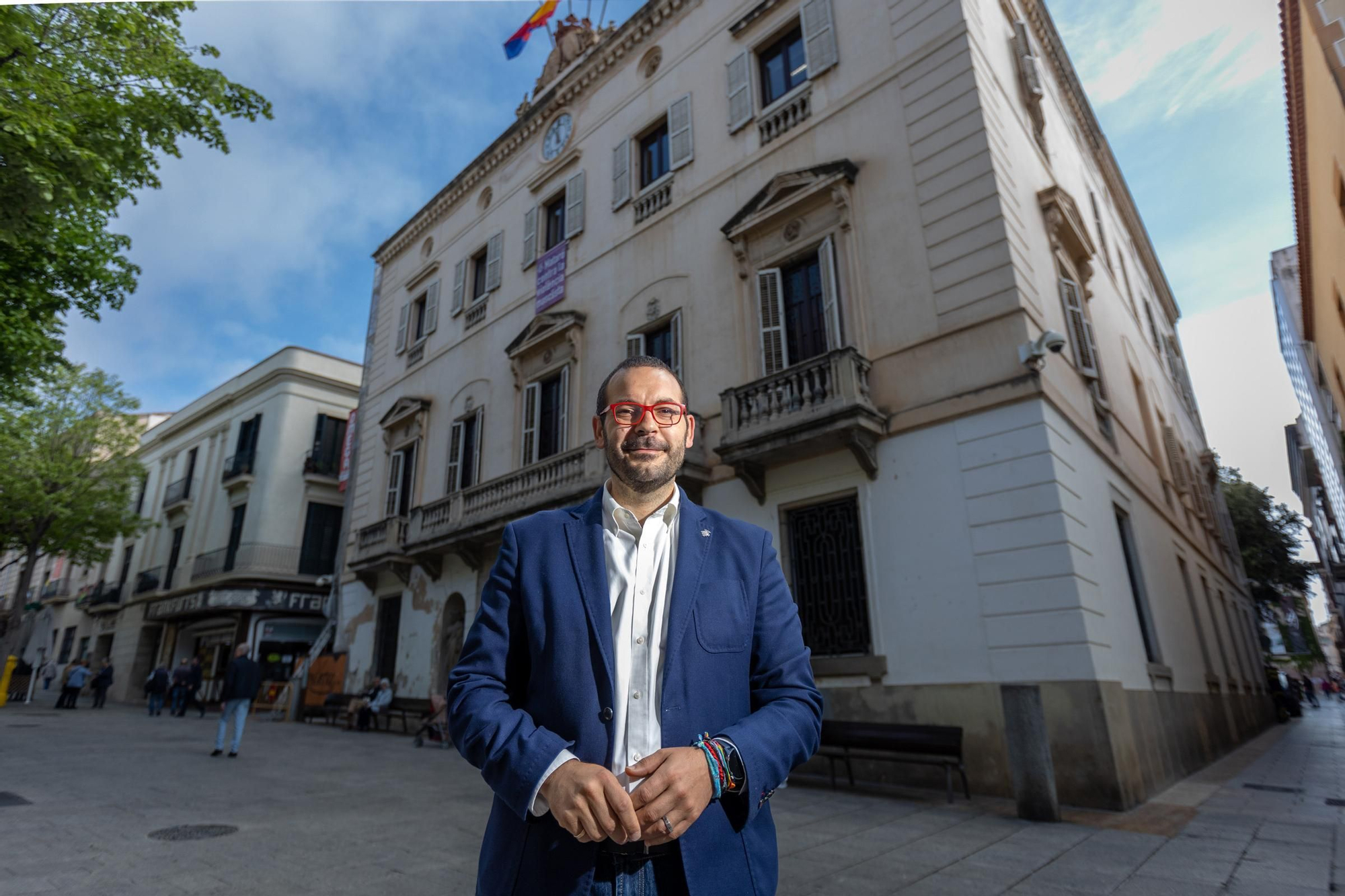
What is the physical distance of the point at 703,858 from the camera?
1.56 metres

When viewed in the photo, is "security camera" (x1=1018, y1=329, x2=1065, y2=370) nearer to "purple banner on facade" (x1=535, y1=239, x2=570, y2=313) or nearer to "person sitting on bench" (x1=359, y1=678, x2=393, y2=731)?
"purple banner on facade" (x1=535, y1=239, x2=570, y2=313)

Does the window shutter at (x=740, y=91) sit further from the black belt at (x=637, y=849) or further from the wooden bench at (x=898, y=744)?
the black belt at (x=637, y=849)

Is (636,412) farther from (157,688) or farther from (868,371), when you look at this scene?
(157,688)

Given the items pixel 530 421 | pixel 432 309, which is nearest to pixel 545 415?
pixel 530 421

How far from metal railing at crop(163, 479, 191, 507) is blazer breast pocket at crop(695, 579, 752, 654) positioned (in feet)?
114

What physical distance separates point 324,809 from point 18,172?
7882 millimetres

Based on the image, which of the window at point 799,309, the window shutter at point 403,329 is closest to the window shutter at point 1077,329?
the window at point 799,309

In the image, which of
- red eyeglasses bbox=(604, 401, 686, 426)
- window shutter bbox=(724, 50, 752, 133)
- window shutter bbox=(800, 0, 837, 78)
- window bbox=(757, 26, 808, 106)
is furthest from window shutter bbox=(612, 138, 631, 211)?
red eyeglasses bbox=(604, 401, 686, 426)

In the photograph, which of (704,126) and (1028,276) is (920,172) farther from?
(704,126)

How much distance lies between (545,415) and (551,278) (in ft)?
11.0

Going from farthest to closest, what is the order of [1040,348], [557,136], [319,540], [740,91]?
[319,540]
[557,136]
[740,91]
[1040,348]

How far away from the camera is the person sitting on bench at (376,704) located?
51.9ft

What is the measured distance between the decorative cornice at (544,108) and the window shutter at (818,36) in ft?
11.2

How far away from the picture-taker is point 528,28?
19.2m
